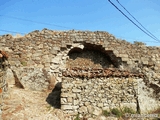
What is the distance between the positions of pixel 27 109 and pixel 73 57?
16.9ft

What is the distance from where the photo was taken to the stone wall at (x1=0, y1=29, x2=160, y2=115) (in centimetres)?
813

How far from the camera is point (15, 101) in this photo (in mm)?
6082

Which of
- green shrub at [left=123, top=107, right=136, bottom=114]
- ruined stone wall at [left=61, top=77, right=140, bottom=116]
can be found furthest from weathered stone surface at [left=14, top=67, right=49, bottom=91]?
green shrub at [left=123, top=107, right=136, bottom=114]

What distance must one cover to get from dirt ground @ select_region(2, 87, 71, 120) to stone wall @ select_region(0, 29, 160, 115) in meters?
1.24

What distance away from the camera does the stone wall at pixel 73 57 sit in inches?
320

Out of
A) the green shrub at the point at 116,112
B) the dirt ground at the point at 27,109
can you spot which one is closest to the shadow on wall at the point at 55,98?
the dirt ground at the point at 27,109

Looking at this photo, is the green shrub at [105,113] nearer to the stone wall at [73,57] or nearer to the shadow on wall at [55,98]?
the stone wall at [73,57]

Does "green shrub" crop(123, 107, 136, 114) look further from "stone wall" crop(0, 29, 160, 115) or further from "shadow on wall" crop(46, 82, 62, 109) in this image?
"shadow on wall" crop(46, 82, 62, 109)

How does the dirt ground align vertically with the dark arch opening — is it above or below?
below

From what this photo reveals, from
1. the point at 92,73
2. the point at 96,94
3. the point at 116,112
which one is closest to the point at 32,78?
the point at 92,73

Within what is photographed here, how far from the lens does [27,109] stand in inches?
229

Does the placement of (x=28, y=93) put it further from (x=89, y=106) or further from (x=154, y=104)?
(x=154, y=104)

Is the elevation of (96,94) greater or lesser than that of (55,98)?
greater

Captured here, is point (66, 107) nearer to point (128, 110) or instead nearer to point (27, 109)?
point (27, 109)
